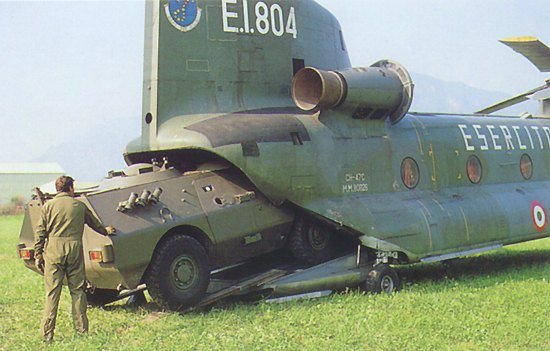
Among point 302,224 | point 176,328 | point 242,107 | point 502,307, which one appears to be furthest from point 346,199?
point 176,328

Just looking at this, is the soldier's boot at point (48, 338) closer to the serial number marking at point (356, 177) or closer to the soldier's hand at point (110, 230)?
the soldier's hand at point (110, 230)

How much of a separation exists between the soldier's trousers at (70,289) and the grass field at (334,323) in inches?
7.8

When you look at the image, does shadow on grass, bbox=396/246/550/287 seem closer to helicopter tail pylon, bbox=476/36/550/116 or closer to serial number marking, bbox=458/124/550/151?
serial number marking, bbox=458/124/550/151

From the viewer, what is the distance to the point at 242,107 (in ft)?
34.2

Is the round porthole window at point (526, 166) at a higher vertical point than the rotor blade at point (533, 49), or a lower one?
lower

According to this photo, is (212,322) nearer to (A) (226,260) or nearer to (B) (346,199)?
(A) (226,260)

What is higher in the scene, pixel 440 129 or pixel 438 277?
pixel 440 129

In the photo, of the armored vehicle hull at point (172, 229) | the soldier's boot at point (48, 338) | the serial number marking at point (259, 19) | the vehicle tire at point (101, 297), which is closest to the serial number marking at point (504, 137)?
the serial number marking at point (259, 19)

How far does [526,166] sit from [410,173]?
3.44 metres

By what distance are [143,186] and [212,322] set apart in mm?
1991

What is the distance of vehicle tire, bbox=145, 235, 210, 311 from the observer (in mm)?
8438

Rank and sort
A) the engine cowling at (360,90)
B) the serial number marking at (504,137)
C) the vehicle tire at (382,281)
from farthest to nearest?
the serial number marking at (504,137) < the engine cowling at (360,90) < the vehicle tire at (382,281)

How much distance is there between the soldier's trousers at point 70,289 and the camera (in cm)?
759

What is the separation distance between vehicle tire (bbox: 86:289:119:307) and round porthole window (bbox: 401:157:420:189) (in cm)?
500
